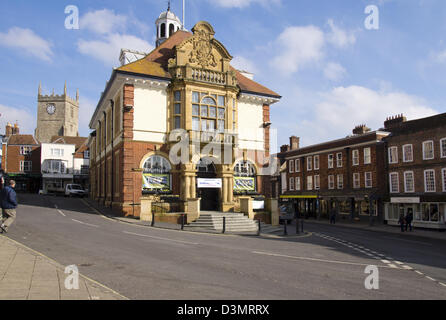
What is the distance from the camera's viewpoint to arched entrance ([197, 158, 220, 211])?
1011 inches

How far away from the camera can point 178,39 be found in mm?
28547

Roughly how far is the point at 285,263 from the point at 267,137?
19002 millimetres

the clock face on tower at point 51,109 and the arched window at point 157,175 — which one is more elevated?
the clock face on tower at point 51,109

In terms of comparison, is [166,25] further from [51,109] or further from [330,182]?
[51,109]

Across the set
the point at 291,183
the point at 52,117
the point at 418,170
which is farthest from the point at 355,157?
the point at 52,117

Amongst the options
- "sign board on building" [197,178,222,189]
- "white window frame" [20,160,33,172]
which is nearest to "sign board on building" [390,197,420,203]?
"sign board on building" [197,178,222,189]

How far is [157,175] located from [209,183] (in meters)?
3.72

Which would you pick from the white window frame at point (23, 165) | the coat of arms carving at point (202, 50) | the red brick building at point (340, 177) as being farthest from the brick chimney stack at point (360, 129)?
the white window frame at point (23, 165)

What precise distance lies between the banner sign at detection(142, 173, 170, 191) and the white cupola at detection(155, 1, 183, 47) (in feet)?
56.1

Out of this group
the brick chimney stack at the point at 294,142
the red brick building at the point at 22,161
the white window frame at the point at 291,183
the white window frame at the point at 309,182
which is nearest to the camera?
the white window frame at the point at 309,182

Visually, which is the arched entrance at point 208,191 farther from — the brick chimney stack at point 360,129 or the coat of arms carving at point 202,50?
the brick chimney stack at point 360,129

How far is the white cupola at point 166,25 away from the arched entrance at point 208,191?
16042 millimetres

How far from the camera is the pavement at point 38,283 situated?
582 centimetres
